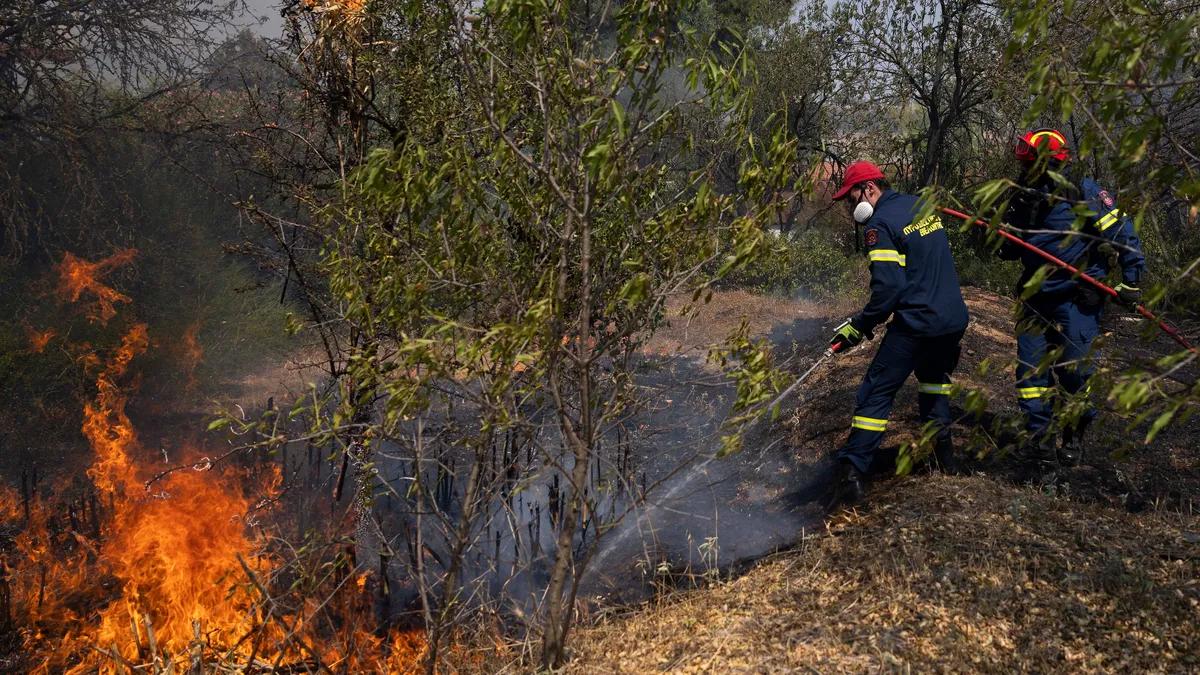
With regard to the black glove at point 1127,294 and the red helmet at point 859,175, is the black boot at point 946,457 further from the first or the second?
the red helmet at point 859,175

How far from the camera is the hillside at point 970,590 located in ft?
11.7

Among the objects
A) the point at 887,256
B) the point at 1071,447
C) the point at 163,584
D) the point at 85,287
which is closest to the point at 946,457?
the point at 1071,447

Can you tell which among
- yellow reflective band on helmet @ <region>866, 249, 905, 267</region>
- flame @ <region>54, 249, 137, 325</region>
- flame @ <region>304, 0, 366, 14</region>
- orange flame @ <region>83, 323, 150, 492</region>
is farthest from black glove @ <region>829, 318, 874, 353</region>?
flame @ <region>54, 249, 137, 325</region>

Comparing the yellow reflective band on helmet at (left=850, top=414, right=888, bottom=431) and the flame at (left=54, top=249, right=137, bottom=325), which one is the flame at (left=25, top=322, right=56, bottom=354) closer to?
the flame at (left=54, top=249, right=137, bottom=325)

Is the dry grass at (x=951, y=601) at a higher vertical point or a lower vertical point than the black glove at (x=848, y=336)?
lower

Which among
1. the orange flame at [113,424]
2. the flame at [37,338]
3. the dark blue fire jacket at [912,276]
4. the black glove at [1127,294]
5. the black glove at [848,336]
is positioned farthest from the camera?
the flame at [37,338]

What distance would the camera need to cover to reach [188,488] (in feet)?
24.9

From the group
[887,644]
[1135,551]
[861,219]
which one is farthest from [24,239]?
[1135,551]

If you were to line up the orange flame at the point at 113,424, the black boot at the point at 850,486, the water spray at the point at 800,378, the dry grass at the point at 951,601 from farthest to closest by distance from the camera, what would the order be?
the orange flame at the point at 113,424, the black boot at the point at 850,486, the dry grass at the point at 951,601, the water spray at the point at 800,378

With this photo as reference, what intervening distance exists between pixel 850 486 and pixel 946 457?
62 cm

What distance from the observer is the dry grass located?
11.7 ft

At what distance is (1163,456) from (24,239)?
1173 cm

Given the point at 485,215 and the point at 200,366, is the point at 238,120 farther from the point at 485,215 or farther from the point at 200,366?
the point at 485,215

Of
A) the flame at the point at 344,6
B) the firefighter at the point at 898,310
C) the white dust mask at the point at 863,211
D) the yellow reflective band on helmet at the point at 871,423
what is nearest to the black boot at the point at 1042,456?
the firefighter at the point at 898,310
